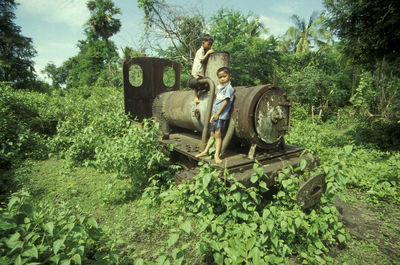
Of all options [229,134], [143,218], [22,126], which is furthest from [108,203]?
[22,126]

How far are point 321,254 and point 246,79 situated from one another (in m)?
11.1

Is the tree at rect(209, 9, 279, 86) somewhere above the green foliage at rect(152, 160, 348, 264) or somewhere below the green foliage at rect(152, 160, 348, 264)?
above

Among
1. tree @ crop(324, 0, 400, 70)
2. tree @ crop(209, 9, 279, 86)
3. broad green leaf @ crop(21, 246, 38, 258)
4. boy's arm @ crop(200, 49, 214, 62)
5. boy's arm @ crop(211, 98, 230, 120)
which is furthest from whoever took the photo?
tree @ crop(209, 9, 279, 86)

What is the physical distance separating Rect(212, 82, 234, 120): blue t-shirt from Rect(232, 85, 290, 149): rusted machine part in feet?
0.36

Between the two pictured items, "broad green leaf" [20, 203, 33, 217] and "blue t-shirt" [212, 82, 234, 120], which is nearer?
"broad green leaf" [20, 203, 33, 217]

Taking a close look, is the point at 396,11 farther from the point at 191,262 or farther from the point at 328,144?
the point at 191,262

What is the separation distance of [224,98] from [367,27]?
217 inches

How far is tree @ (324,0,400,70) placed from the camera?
5141mm

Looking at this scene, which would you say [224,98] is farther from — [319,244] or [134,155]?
[319,244]

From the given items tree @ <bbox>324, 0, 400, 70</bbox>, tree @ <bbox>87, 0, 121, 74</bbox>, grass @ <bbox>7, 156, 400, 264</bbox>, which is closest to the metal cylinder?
grass @ <bbox>7, 156, 400, 264</bbox>

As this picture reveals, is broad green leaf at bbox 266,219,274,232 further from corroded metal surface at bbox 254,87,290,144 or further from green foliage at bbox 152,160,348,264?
corroded metal surface at bbox 254,87,290,144

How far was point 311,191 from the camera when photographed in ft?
8.36

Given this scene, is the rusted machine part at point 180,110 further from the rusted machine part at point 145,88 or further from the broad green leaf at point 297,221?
the broad green leaf at point 297,221

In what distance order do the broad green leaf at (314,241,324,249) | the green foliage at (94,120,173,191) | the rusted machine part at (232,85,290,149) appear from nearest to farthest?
1. the broad green leaf at (314,241,324,249)
2. the rusted machine part at (232,85,290,149)
3. the green foliage at (94,120,173,191)
